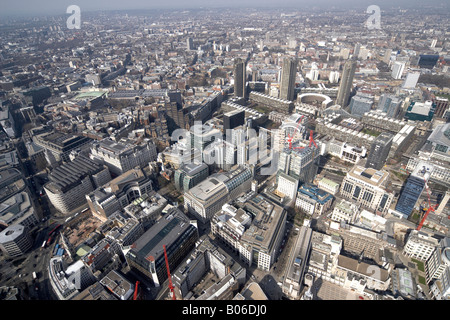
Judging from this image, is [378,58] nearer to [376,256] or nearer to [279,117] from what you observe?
[279,117]

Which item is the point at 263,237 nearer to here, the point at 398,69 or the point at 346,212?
the point at 346,212

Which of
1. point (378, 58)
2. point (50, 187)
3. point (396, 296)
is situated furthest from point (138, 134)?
point (378, 58)

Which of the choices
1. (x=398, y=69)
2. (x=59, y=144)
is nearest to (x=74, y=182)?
(x=59, y=144)

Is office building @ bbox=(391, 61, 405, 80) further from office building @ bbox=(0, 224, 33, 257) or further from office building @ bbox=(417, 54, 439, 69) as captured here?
office building @ bbox=(0, 224, 33, 257)

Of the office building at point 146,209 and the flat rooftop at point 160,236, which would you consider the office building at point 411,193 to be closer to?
the flat rooftop at point 160,236

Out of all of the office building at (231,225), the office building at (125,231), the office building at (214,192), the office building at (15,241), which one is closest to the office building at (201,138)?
the office building at (214,192)
